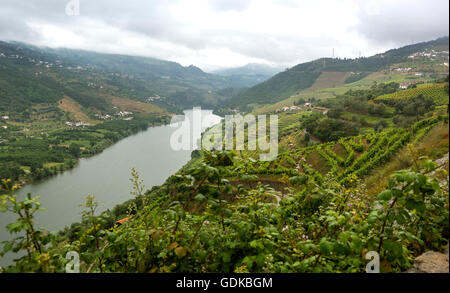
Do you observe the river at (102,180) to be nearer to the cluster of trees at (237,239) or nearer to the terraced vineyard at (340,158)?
the terraced vineyard at (340,158)

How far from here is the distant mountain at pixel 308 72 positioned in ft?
400

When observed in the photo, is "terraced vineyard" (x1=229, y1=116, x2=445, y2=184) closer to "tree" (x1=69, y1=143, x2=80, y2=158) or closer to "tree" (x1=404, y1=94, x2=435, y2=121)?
"tree" (x1=404, y1=94, x2=435, y2=121)

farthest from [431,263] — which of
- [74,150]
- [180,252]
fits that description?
[74,150]

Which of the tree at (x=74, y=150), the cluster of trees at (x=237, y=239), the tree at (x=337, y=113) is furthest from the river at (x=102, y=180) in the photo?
the tree at (x=337, y=113)

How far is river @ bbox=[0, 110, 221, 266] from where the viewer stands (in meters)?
32.0

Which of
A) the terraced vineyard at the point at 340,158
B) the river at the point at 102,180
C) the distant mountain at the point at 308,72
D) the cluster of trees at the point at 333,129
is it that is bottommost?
the river at the point at 102,180

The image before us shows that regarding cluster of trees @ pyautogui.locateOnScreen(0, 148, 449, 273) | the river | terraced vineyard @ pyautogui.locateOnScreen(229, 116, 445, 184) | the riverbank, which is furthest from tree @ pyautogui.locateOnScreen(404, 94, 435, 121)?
the riverbank

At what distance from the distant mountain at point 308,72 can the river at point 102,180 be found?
85.7 metres

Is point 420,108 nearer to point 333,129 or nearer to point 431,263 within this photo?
point 333,129

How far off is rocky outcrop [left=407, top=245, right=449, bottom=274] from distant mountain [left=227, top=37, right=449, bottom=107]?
438 ft

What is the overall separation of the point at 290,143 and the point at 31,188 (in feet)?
137

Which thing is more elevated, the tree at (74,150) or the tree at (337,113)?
the tree at (337,113)

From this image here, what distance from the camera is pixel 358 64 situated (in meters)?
135
